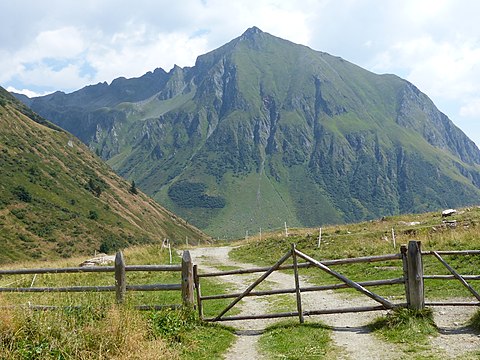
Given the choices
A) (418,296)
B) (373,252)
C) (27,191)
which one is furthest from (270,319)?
(27,191)

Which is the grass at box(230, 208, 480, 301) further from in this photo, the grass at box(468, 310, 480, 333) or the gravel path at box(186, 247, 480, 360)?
the grass at box(468, 310, 480, 333)

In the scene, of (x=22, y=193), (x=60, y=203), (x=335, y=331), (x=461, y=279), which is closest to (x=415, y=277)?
(x=461, y=279)

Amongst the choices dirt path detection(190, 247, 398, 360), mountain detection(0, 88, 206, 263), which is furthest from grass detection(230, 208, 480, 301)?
mountain detection(0, 88, 206, 263)

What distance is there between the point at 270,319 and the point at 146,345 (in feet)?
19.0

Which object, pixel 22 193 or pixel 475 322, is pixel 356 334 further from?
pixel 22 193

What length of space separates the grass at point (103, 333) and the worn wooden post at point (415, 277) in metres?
5.23

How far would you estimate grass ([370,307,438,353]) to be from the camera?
10389 millimetres

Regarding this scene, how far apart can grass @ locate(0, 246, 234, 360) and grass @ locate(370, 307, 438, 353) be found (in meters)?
4.17

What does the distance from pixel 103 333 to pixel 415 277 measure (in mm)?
8365

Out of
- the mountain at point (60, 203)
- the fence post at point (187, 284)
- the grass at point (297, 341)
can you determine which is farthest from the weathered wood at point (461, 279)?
the mountain at point (60, 203)

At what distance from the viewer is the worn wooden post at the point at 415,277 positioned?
1188 centimetres

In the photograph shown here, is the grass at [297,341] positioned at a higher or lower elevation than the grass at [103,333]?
lower

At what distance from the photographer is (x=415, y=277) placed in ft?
39.4

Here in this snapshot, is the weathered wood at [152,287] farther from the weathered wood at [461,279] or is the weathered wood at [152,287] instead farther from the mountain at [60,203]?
the mountain at [60,203]
